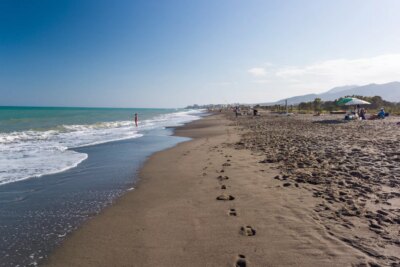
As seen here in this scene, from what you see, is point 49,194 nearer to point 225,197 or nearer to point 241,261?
point 225,197

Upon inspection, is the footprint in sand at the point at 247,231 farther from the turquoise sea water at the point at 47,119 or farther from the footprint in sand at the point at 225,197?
the turquoise sea water at the point at 47,119

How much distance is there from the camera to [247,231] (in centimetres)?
416

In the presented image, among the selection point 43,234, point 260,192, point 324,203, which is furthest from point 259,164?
point 43,234

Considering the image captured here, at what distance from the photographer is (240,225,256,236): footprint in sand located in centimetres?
410

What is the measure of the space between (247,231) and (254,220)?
453 millimetres

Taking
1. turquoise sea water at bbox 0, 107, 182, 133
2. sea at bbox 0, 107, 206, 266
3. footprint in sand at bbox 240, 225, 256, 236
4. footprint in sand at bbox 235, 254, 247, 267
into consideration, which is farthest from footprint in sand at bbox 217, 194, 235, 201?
turquoise sea water at bbox 0, 107, 182, 133

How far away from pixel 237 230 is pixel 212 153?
7.47 metres

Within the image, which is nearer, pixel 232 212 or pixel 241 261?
pixel 241 261

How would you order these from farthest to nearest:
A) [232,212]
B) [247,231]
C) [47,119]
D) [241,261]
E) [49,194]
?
[47,119] → [49,194] → [232,212] → [247,231] → [241,261]

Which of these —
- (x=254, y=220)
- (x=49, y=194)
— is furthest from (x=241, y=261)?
(x=49, y=194)

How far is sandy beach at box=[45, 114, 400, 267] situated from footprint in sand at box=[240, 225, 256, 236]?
1 cm

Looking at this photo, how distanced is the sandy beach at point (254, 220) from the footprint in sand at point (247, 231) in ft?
0.05

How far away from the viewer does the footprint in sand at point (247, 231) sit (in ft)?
13.4

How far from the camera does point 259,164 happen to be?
28.8ft
